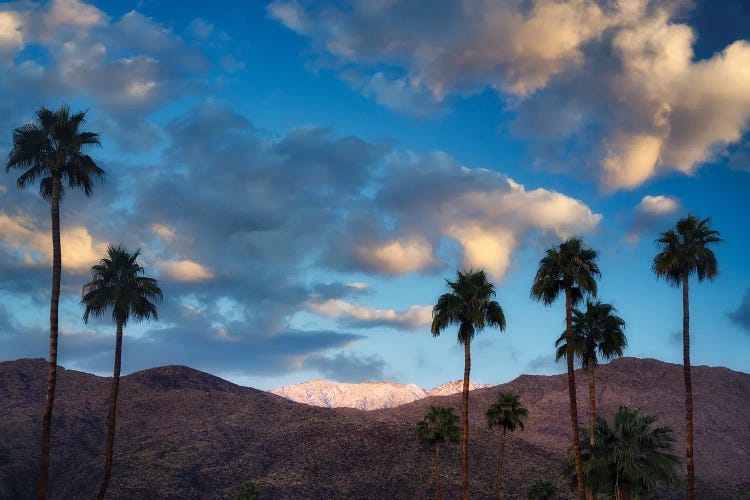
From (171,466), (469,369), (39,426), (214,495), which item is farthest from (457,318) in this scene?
(39,426)

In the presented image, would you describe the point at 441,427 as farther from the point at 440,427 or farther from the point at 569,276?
the point at 569,276

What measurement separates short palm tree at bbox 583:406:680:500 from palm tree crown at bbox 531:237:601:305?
8.98m

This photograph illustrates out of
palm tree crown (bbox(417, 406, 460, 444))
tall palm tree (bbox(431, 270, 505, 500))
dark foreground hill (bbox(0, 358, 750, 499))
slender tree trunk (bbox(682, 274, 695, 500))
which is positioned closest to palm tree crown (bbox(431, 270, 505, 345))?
tall palm tree (bbox(431, 270, 505, 500))

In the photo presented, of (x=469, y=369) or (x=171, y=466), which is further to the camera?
(x=171, y=466)

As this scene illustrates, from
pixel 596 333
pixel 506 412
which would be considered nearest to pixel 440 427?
pixel 506 412

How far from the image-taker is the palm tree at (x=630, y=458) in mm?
48594

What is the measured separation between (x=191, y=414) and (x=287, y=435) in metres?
27.7

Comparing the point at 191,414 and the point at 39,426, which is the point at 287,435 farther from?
the point at 39,426

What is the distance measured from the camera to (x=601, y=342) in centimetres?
5491

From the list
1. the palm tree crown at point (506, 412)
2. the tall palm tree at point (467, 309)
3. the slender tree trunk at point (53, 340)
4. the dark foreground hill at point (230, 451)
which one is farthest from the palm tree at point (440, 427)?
the slender tree trunk at point (53, 340)

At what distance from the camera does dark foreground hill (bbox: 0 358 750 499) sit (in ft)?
371

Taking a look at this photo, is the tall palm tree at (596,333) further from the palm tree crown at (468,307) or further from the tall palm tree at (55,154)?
the tall palm tree at (55,154)

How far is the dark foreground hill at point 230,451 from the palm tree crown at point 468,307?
6273 cm

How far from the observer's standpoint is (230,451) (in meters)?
131
